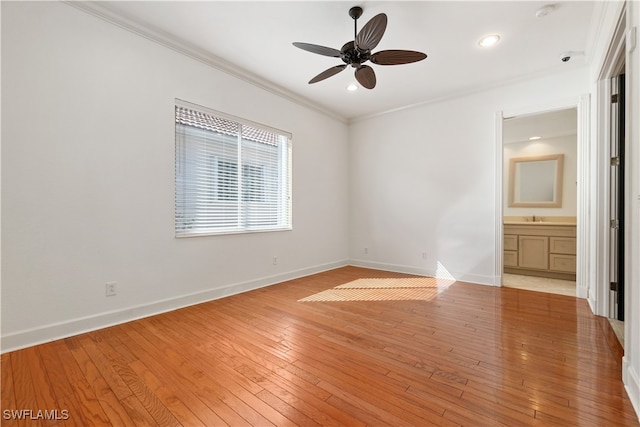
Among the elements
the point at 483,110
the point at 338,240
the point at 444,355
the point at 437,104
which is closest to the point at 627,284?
the point at 444,355

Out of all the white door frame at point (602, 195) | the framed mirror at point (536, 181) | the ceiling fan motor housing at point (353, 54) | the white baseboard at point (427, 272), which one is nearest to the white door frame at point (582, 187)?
the white door frame at point (602, 195)

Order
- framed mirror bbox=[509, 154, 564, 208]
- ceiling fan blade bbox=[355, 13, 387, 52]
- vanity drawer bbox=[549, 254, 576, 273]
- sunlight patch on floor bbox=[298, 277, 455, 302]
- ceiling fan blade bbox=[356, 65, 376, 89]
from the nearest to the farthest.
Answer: ceiling fan blade bbox=[355, 13, 387, 52] < ceiling fan blade bbox=[356, 65, 376, 89] < sunlight patch on floor bbox=[298, 277, 455, 302] < vanity drawer bbox=[549, 254, 576, 273] < framed mirror bbox=[509, 154, 564, 208]

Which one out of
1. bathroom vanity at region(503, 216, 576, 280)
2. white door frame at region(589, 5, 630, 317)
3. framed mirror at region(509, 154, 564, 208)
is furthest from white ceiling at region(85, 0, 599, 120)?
bathroom vanity at region(503, 216, 576, 280)

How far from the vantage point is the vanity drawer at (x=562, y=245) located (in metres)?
4.38

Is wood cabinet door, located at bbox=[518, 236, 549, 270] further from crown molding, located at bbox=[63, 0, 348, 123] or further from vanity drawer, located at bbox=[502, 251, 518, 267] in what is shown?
crown molding, located at bbox=[63, 0, 348, 123]

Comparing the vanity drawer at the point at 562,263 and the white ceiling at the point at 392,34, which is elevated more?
the white ceiling at the point at 392,34

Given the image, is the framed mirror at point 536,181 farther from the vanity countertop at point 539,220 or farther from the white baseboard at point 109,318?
the white baseboard at point 109,318

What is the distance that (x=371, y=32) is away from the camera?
231 centimetres

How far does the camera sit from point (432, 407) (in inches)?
60.9

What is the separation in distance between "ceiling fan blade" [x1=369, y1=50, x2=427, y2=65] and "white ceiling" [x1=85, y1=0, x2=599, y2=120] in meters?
0.41

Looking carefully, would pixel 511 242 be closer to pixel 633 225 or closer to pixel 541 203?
pixel 541 203

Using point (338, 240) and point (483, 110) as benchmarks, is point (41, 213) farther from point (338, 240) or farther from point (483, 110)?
point (483, 110)

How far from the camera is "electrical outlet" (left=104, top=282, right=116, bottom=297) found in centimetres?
263

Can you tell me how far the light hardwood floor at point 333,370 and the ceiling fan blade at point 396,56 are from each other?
248 cm
